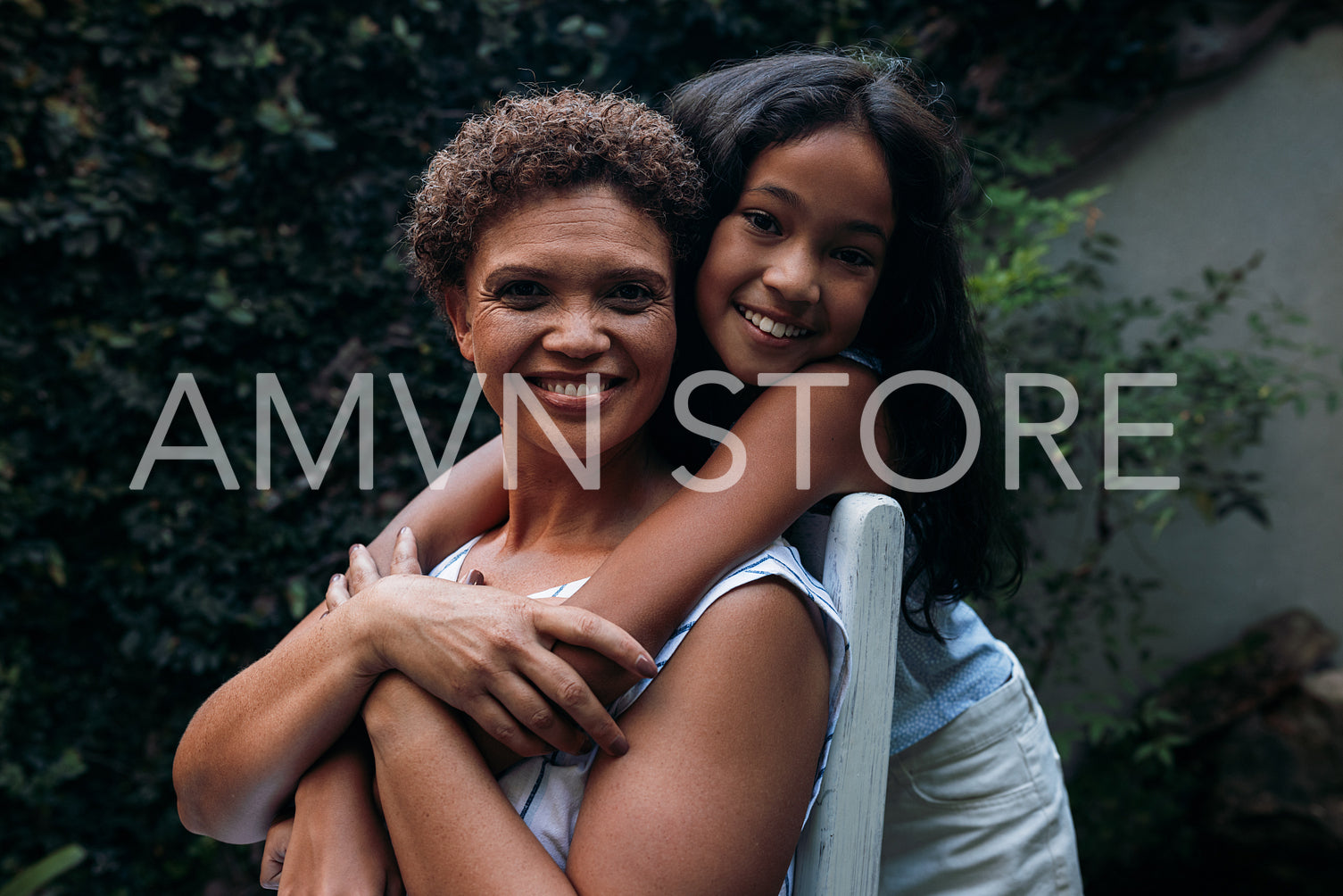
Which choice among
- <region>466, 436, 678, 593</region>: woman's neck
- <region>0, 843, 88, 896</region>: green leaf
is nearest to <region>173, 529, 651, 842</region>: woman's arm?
<region>466, 436, 678, 593</region>: woman's neck

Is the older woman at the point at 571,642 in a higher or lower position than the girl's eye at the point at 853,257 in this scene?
lower

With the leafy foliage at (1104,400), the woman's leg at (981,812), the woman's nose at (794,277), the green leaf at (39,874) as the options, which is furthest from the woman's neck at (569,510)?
the leafy foliage at (1104,400)

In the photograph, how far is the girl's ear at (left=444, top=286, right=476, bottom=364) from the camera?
1.57 meters

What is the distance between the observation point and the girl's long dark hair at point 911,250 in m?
1.57

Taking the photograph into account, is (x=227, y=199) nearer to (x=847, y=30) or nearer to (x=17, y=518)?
(x=17, y=518)

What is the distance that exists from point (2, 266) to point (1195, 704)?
4.97 m

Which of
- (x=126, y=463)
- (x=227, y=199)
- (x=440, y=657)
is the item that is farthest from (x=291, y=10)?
(x=440, y=657)

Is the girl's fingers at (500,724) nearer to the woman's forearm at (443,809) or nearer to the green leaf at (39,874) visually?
the woman's forearm at (443,809)

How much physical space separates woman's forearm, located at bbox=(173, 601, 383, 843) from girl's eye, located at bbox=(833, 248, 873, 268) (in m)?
0.98

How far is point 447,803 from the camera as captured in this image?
1.20m

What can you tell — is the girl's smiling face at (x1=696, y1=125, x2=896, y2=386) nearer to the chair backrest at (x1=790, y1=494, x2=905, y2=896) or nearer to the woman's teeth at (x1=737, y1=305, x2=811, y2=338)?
the woman's teeth at (x1=737, y1=305, x2=811, y2=338)

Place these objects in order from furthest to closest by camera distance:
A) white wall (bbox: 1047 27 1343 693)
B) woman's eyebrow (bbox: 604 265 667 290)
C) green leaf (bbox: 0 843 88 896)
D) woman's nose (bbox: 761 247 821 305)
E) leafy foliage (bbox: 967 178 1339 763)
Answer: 1. white wall (bbox: 1047 27 1343 693)
2. leafy foliage (bbox: 967 178 1339 763)
3. green leaf (bbox: 0 843 88 896)
4. woman's nose (bbox: 761 247 821 305)
5. woman's eyebrow (bbox: 604 265 667 290)

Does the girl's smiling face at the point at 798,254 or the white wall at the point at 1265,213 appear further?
the white wall at the point at 1265,213

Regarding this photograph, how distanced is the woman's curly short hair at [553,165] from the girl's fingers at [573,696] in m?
0.68
